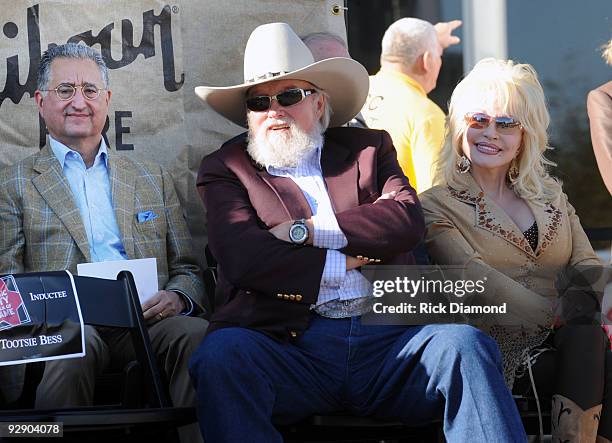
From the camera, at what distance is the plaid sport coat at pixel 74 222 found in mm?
4523

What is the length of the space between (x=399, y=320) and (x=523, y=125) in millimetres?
1033

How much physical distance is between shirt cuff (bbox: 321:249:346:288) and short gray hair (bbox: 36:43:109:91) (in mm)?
1325

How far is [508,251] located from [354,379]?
2.97 feet

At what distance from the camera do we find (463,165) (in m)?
4.67

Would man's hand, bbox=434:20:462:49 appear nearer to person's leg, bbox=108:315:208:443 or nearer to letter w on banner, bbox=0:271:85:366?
person's leg, bbox=108:315:208:443

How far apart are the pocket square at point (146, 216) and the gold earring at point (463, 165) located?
1.20 m

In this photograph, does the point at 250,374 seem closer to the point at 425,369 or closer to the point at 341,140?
the point at 425,369

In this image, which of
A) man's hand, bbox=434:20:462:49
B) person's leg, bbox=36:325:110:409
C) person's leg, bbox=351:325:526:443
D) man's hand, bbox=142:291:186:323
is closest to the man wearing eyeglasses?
man's hand, bbox=142:291:186:323

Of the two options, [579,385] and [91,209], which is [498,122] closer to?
[579,385]

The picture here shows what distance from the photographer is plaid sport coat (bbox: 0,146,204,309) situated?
14.8 feet

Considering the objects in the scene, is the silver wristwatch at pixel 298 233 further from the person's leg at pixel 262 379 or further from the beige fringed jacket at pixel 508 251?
the beige fringed jacket at pixel 508 251

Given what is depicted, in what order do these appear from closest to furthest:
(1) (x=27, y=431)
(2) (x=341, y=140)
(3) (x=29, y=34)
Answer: (1) (x=27, y=431) → (2) (x=341, y=140) → (3) (x=29, y=34)

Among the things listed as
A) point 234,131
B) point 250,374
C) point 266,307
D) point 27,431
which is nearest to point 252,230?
point 266,307

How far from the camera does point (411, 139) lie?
18.0 ft
